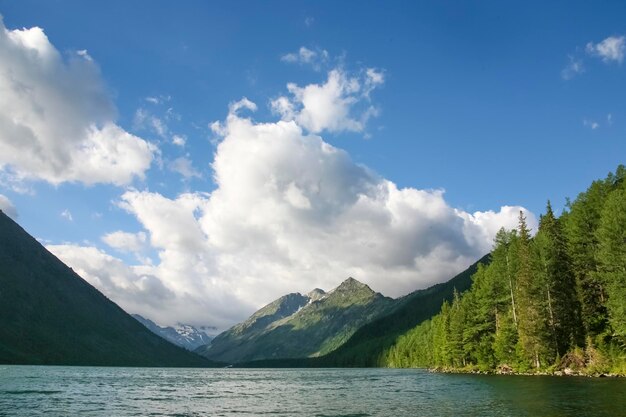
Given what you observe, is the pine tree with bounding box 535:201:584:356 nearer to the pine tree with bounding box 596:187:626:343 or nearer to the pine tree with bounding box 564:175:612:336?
the pine tree with bounding box 564:175:612:336

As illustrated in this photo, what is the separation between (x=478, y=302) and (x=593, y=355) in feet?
111

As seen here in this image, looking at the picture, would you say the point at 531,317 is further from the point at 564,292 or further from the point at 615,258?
the point at 615,258

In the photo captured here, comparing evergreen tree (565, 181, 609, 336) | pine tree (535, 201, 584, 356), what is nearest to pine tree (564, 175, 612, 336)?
evergreen tree (565, 181, 609, 336)

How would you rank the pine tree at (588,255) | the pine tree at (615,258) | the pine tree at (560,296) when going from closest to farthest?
the pine tree at (615,258) < the pine tree at (588,255) < the pine tree at (560,296)

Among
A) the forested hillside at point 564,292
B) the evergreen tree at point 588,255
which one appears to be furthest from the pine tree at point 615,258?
the evergreen tree at point 588,255

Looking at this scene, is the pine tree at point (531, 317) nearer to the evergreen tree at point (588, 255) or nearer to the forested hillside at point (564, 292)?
the forested hillside at point (564, 292)

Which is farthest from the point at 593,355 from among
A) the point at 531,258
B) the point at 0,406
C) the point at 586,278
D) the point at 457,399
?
the point at 0,406

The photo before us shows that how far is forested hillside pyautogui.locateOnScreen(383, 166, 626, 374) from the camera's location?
199 feet

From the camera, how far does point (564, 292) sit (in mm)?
73812

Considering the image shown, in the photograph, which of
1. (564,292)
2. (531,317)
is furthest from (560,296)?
(531,317)

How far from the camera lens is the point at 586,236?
71688mm

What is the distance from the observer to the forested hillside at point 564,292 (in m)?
60.8

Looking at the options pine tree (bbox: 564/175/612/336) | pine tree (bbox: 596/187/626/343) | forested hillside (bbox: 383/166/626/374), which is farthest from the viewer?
pine tree (bbox: 564/175/612/336)

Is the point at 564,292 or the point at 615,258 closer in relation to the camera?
the point at 615,258
